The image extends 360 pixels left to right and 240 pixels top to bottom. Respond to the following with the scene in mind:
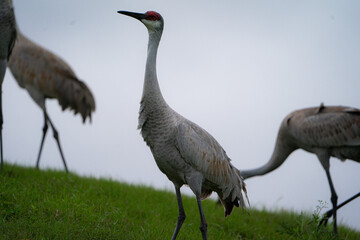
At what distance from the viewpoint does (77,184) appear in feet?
21.7

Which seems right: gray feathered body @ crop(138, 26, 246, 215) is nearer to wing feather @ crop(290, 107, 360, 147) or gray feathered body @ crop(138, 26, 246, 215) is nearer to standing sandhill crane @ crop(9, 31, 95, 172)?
wing feather @ crop(290, 107, 360, 147)

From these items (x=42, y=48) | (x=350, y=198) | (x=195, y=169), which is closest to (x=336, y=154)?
(x=350, y=198)

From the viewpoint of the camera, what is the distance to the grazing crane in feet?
13.5

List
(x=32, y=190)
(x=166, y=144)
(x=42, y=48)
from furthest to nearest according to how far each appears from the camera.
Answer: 1. (x=42, y=48)
2. (x=32, y=190)
3. (x=166, y=144)

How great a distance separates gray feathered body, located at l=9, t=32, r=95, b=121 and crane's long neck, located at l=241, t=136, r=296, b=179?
368 centimetres

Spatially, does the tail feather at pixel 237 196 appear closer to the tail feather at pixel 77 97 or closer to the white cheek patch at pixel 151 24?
the white cheek patch at pixel 151 24

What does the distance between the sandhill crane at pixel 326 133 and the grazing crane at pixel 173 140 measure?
3255 millimetres

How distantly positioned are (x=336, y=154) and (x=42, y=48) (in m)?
6.23

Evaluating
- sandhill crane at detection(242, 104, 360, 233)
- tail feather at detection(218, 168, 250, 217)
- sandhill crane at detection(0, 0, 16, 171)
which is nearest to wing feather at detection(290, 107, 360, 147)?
sandhill crane at detection(242, 104, 360, 233)

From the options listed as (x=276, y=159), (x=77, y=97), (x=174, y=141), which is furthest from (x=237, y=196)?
(x=77, y=97)

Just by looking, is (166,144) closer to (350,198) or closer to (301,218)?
(301,218)

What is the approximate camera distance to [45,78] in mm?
8367

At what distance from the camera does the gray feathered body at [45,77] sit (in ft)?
27.5

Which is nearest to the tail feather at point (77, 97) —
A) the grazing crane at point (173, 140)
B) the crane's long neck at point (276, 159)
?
the crane's long neck at point (276, 159)
